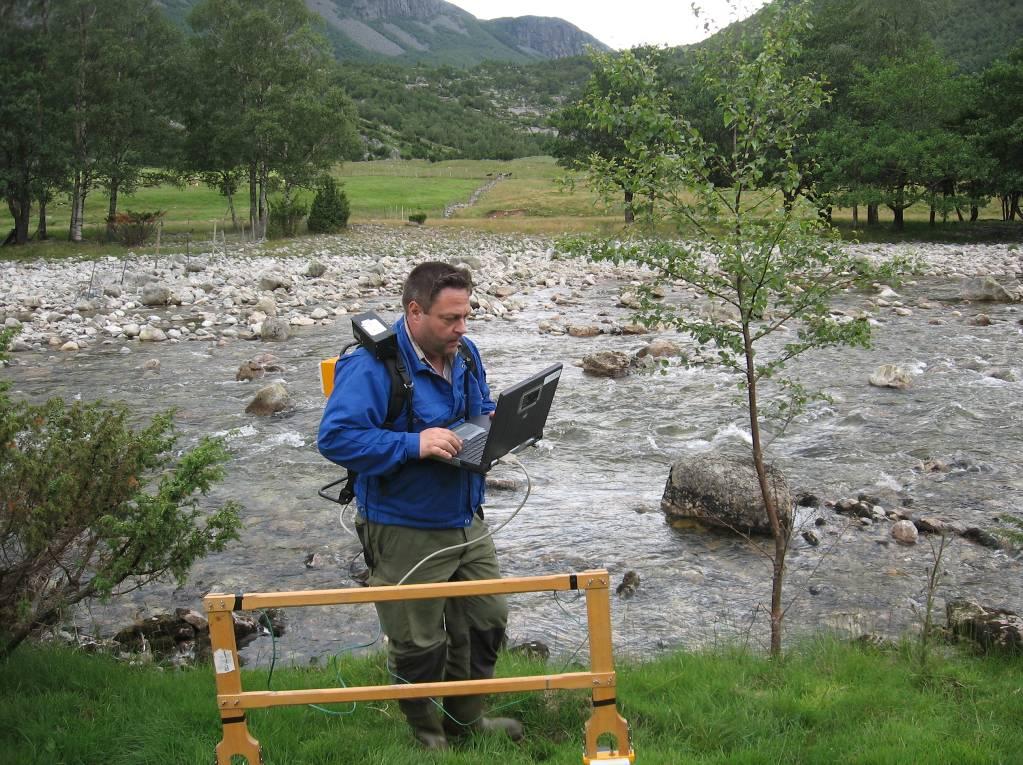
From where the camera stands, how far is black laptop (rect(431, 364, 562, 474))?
15.6ft

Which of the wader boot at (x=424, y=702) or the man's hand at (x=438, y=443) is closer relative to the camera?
the man's hand at (x=438, y=443)

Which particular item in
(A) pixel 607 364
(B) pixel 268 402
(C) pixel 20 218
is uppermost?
(C) pixel 20 218

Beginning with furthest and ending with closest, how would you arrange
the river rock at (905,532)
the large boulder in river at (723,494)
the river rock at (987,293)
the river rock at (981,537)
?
the river rock at (987,293), the large boulder in river at (723,494), the river rock at (905,532), the river rock at (981,537)

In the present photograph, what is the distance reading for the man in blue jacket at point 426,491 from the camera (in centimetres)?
473

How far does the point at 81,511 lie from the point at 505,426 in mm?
2968

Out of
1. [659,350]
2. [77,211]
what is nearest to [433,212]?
[77,211]

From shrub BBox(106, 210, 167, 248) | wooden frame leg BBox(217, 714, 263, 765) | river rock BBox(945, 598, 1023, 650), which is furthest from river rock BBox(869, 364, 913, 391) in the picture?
shrub BBox(106, 210, 167, 248)

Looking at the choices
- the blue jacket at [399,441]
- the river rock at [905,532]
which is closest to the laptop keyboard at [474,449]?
the blue jacket at [399,441]

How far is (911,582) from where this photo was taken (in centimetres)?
888

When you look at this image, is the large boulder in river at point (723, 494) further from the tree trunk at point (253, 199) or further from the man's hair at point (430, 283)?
the tree trunk at point (253, 199)

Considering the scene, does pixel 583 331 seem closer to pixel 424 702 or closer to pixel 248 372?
pixel 248 372

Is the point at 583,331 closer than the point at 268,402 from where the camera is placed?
No

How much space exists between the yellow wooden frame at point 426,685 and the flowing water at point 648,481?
11.3 feet

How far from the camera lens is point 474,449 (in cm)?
487
